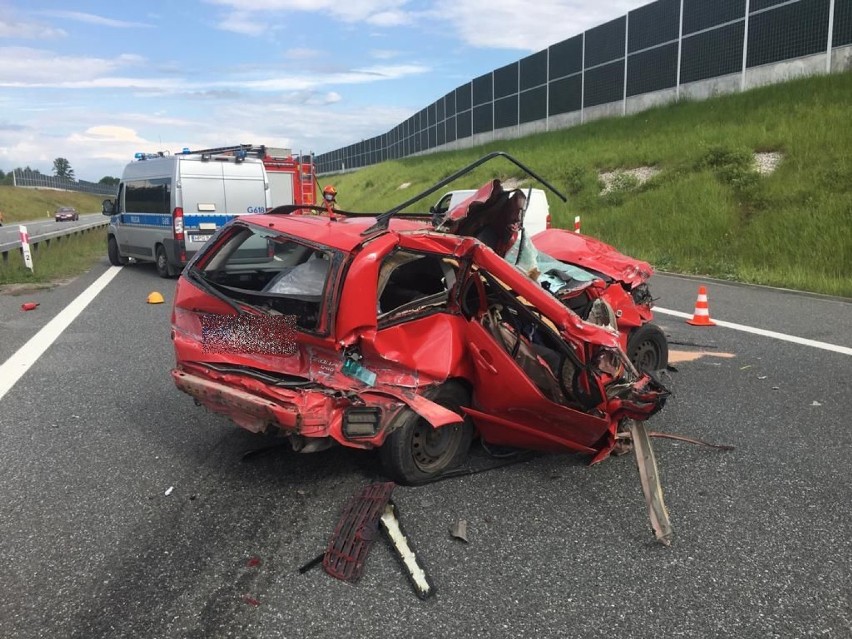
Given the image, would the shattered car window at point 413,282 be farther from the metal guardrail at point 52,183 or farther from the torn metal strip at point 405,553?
the metal guardrail at point 52,183

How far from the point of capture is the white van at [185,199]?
1267 centimetres

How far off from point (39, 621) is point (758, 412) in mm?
4662

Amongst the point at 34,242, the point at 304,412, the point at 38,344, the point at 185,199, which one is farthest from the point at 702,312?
the point at 34,242

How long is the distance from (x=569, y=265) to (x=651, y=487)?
212 cm

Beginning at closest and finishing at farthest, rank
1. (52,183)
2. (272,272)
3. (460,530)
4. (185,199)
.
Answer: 1. (460,530)
2. (272,272)
3. (185,199)
4. (52,183)

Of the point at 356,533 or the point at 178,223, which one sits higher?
the point at 178,223

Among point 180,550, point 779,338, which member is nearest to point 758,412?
point 779,338

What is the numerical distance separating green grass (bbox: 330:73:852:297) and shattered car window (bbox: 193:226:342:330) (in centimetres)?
933

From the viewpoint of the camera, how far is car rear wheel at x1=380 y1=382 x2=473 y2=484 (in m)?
3.60

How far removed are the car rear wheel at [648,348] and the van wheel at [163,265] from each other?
10.2 metres

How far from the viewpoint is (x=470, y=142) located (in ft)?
126

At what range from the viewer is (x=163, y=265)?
1348 cm

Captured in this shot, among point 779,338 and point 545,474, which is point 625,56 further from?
point 545,474

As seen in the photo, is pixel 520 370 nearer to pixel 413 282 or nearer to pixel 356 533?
pixel 413 282
